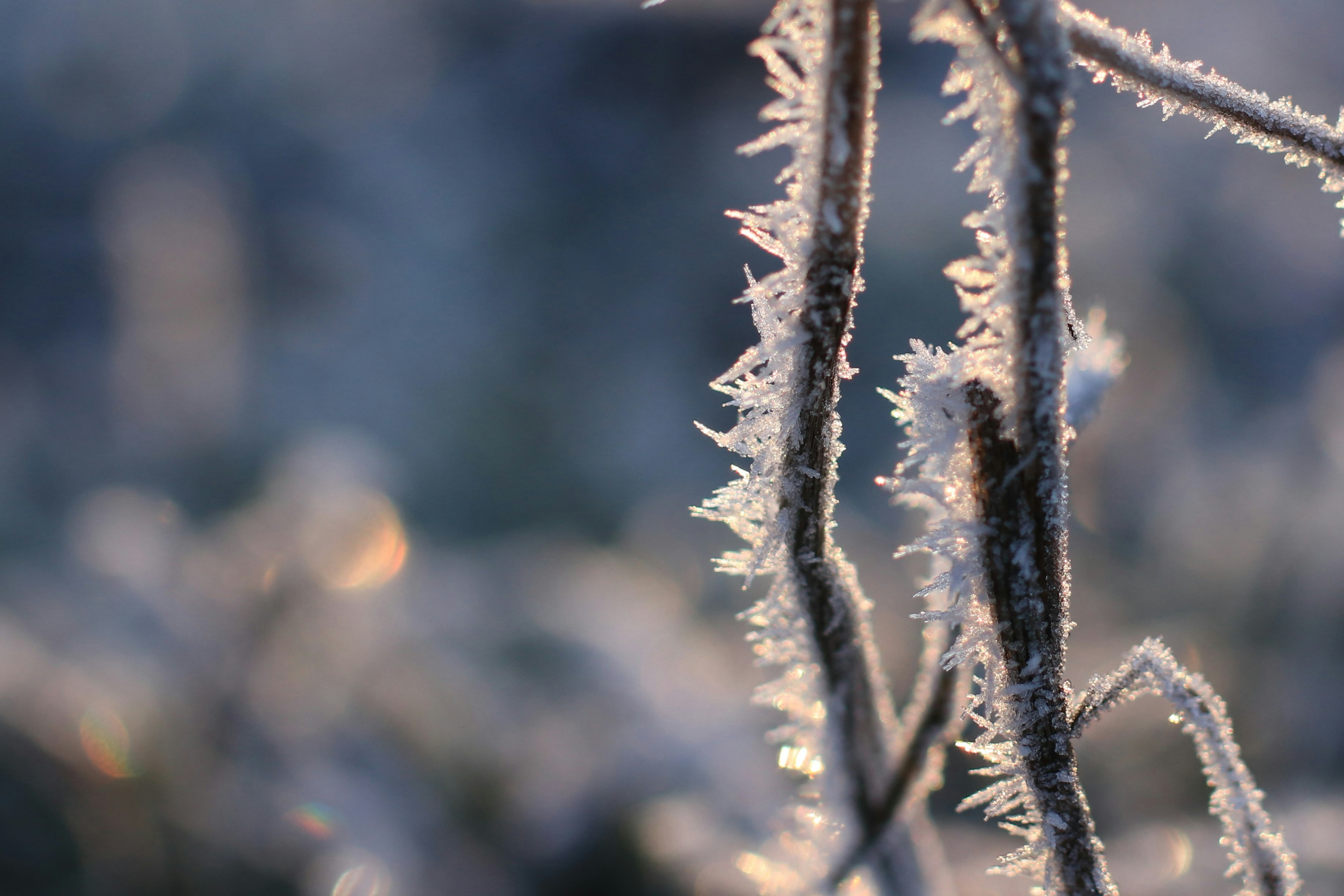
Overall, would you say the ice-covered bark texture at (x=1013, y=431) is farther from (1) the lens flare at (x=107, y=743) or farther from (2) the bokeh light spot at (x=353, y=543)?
(2) the bokeh light spot at (x=353, y=543)

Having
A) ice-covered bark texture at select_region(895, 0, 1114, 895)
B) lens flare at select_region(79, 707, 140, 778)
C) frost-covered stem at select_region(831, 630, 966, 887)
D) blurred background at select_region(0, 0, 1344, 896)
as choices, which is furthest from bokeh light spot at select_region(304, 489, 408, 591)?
ice-covered bark texture at select_region(895, 0, 1114, 895)

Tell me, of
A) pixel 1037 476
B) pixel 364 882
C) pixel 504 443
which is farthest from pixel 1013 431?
pixel 504 443

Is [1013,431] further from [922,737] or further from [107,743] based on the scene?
[107,743]

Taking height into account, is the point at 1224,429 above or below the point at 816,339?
above

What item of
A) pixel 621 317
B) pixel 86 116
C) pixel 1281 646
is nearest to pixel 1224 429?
pixel 1281 646

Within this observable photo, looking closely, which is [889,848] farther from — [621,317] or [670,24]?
[670,24]

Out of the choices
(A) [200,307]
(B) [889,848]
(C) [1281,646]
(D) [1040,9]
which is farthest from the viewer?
(A) [200,307]
